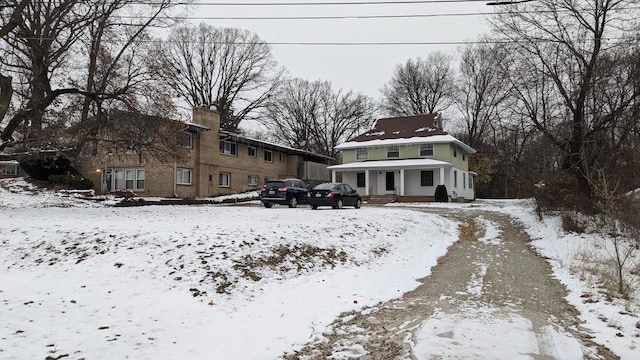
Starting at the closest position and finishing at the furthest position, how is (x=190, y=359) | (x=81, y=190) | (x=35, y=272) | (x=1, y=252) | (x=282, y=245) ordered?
(x=190, y=359) → (x=35, y=272) → (x=1, y=252) → (x=282, y=245) → (x=81, y=190)

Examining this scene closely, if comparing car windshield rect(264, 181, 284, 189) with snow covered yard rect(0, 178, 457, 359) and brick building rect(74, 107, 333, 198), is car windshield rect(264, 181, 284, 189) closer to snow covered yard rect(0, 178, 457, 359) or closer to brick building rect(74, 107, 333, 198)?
brick building rect(74, 107, 333, 198)

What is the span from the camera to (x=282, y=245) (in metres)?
9.23

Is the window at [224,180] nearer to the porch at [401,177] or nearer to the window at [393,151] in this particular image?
the porch at [401,177]

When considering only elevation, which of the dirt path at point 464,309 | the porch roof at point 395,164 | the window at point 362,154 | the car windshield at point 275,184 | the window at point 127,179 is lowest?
the dirt path at point 464,309

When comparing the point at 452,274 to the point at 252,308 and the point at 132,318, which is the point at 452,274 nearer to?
the point at 252,308

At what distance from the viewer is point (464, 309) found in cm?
662

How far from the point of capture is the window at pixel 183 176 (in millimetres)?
28516

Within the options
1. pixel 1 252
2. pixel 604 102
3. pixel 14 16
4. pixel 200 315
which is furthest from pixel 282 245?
pixel 604 102

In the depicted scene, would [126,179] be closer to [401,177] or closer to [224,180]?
[224,180]

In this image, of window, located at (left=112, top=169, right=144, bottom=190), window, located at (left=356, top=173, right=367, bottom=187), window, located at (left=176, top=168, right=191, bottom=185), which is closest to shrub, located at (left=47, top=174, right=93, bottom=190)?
window, located at (left=112, top=169, right=144, bottom=190)

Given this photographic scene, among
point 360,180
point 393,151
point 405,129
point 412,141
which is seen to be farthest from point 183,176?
point 405,129

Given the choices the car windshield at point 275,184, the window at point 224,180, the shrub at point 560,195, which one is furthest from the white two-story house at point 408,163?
the shrub at point 560,195

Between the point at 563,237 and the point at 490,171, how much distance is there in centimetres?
3178

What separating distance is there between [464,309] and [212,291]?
3.99 m
